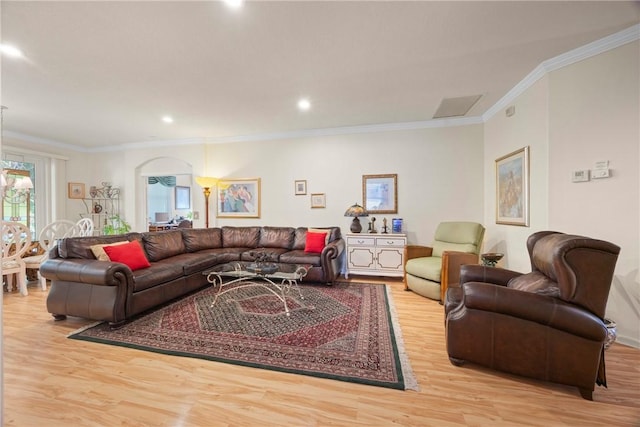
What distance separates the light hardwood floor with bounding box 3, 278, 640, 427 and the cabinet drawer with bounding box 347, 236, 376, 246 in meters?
2.25

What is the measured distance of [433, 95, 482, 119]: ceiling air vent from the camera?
12.6ft

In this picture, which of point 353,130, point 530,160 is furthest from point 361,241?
point 530,160

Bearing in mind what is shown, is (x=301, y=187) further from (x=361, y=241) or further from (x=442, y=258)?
(x=442, y=258)

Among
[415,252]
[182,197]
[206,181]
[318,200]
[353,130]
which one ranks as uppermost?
[353,130]

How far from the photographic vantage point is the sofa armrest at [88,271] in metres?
2.75

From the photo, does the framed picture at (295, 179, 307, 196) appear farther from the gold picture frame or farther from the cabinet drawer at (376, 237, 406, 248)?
the gold picture frame

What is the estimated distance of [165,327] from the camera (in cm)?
281

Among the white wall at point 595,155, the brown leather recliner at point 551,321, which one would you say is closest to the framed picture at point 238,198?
the brown leather recliner at point 551,321

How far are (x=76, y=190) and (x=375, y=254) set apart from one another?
655 centimetres

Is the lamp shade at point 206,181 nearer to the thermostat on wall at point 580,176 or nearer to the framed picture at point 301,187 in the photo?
the framed picture at point 301,187

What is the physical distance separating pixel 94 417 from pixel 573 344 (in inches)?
119

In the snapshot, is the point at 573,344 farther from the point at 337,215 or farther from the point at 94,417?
the point at 337,215

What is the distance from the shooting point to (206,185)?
539cm

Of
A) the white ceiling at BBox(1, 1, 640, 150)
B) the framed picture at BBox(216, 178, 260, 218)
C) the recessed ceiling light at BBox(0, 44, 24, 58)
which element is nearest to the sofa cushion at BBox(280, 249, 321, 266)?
the framed picture at BBox(216, 178, 260, 218)
